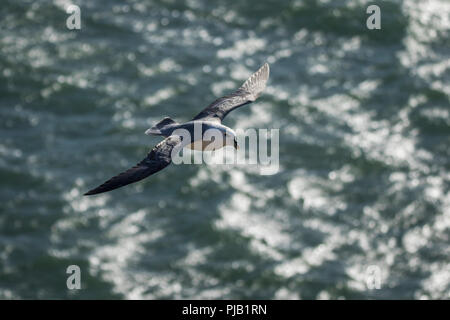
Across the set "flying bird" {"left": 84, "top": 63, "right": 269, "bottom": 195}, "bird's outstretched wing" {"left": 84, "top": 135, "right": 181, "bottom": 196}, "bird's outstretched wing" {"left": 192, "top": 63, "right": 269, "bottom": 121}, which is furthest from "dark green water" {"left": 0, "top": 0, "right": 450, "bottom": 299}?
"bird's outstretched wing" {"left": 84, "top": 135, "right": 181, "bottom": 196}

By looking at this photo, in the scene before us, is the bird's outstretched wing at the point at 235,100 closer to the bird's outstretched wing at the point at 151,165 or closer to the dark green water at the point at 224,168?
the bird's outstretched wing at the point at 151,165

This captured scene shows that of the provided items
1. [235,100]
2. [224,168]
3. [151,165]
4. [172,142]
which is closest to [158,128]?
[172,142]

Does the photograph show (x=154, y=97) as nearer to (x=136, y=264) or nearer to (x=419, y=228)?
(x=136, y=264)

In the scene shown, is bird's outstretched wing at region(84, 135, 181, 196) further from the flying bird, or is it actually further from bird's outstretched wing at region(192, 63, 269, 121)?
bird's outstretched wing at region(192, 63, 269, 121)

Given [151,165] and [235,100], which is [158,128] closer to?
[151,165]
